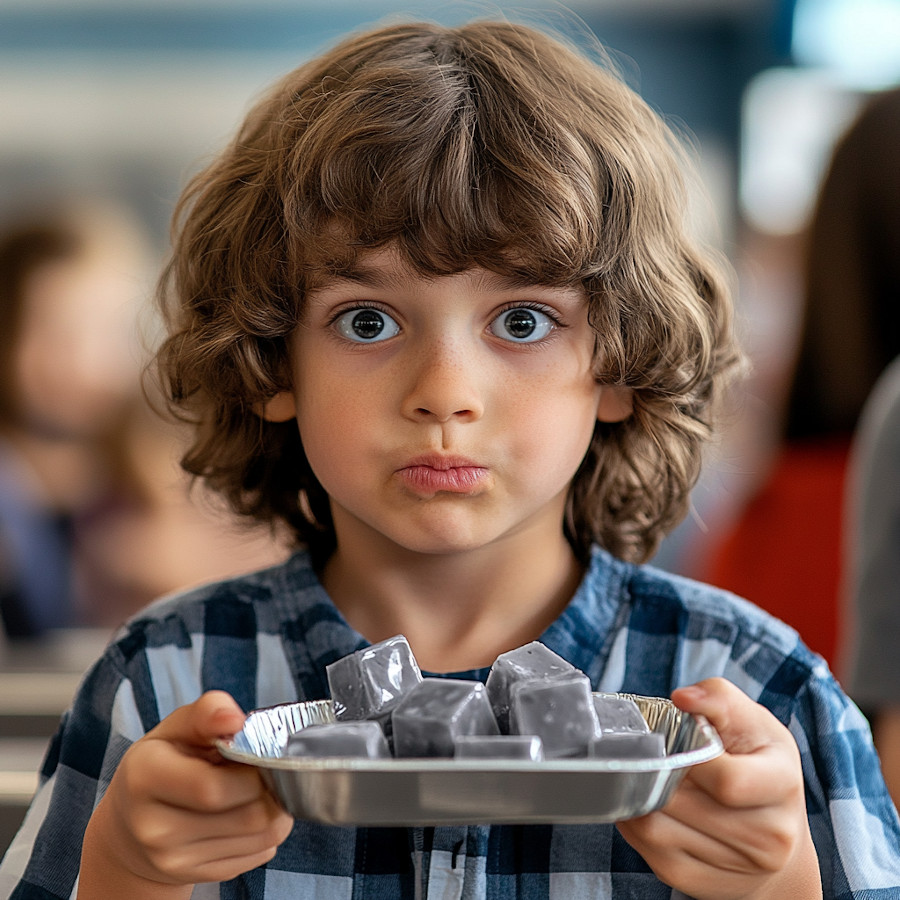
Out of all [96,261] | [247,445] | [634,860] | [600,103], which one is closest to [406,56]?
[600,103]

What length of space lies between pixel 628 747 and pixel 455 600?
0.38 meters

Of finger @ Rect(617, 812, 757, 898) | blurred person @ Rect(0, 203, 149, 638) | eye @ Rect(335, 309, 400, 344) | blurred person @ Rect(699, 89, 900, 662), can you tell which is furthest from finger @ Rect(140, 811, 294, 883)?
blurred person @ Rect(0, 203, 149, 638)

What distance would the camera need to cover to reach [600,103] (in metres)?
0.96

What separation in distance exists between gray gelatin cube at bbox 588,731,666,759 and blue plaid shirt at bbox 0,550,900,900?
28 centimetres

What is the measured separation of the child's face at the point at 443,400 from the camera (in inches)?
33.1

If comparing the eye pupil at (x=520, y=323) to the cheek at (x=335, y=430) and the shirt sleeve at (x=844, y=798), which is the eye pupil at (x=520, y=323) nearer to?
the cheek at (x=335, y=430)

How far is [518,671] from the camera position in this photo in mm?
734

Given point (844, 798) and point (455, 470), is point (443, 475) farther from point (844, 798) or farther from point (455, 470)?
point (844, 798)

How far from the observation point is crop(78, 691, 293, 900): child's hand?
68cm

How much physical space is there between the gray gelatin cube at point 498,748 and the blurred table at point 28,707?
63cm

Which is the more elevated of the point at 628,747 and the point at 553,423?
the point at 553,423

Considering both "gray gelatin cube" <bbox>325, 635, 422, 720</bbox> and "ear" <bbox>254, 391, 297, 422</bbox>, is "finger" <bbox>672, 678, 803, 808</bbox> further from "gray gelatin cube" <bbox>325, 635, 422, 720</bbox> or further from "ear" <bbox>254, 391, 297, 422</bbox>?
"ear" <bbox>254, 391, 297, 422</bbox>

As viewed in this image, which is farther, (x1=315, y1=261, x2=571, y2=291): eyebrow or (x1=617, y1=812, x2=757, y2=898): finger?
(x1=315, y1=261, x2=571, y2=291): eyebrow

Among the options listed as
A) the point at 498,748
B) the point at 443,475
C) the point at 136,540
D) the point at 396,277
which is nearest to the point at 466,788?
the point at 498,748
